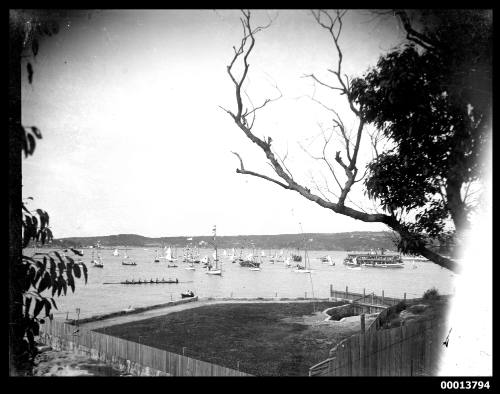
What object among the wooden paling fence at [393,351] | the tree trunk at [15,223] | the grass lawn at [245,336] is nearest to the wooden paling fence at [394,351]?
the wooden paling fence at [393,351]

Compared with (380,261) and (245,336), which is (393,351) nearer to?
(245,336)

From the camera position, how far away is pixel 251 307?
32312mm

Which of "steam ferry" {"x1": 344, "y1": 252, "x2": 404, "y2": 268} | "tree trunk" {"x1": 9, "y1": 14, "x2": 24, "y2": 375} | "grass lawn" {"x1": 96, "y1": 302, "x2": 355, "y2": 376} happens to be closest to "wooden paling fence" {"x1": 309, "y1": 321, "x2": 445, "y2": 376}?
"tree trunk" {"x1": 9, "y1": 14, "x2": 24, "y2": 375}

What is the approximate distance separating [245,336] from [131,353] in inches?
495

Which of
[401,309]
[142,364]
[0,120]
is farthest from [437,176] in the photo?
[401,309]

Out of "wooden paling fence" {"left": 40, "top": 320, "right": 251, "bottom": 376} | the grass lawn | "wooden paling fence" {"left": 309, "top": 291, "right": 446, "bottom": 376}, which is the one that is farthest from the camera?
the grass lawn

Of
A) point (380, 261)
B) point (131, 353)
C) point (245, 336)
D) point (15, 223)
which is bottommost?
point (380, 261)

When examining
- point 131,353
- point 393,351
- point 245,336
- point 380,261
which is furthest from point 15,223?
point 380,261

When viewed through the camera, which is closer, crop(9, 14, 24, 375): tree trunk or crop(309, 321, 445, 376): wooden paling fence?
crop(9, 14, 24, 375): tree trunk

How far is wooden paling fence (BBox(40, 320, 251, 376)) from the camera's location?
336 inches

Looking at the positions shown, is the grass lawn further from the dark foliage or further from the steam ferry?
the steam ferry

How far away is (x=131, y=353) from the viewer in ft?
35.4

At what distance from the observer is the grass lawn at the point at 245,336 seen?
56.9ft

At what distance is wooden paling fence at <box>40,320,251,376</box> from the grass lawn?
5989 millimetres
